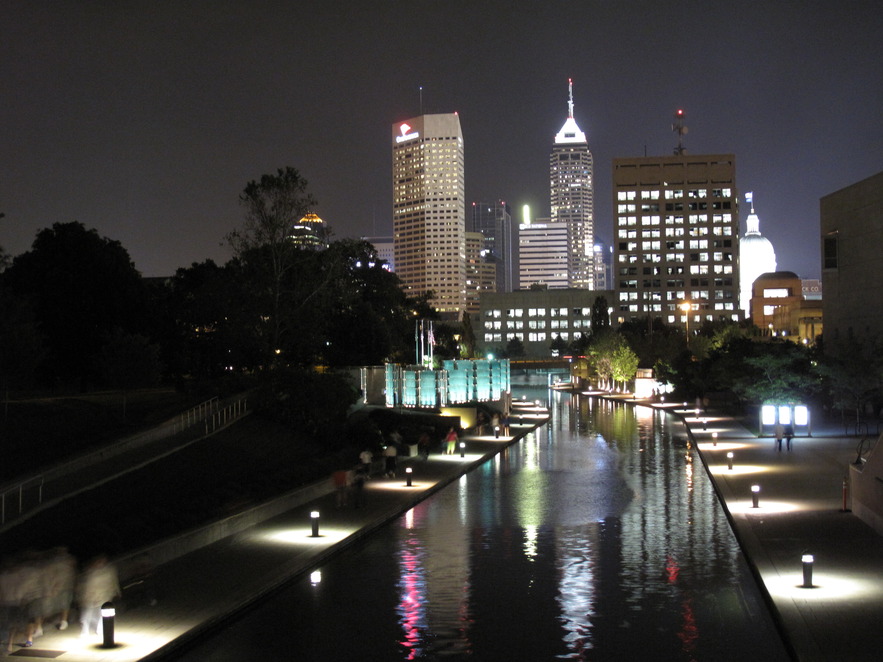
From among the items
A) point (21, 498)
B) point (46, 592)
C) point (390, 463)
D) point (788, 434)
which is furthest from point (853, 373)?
point (46, 592)

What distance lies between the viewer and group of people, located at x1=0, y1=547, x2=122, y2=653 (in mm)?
12141

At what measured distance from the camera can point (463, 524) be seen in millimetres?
22250

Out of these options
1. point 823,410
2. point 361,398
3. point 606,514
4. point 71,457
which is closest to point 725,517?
point 606,514

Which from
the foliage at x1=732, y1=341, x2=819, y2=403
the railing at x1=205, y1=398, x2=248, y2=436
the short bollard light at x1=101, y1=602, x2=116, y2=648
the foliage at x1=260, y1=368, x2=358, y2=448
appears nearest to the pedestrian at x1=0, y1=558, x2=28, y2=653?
the short bollard light at x1=101, y1=602, x2=116, y2=648

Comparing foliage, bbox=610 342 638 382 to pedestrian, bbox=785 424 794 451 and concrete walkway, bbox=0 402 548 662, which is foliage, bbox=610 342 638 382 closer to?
pedestrian, bbox=785 424 794 451

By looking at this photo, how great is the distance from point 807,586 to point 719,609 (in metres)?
1.58

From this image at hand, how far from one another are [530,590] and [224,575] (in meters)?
5.05

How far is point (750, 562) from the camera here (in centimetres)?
1706

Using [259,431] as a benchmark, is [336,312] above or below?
above

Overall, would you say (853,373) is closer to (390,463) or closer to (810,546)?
(390,463)

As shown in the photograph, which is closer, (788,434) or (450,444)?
(450,444)

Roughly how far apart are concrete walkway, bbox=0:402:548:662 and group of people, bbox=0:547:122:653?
172 mm

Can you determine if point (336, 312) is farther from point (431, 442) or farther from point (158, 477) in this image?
point (158, 477)

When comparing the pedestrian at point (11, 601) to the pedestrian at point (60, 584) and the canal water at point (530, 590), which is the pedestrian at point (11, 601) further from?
the canal water at point (530, 590)
